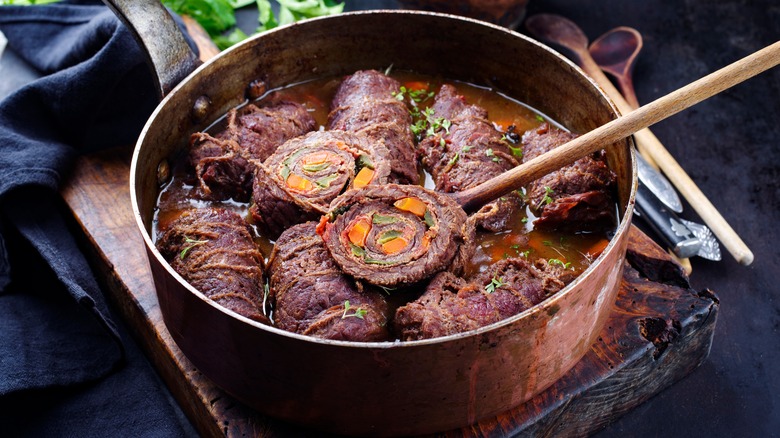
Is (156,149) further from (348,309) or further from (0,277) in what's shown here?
(348,309)

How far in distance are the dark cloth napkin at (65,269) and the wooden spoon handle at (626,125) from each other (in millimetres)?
1687

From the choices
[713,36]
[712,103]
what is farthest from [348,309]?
[713,36]

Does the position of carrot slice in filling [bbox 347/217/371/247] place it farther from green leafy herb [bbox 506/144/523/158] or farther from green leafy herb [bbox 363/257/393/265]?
green leafy herb [bbox 506/144/523/158]

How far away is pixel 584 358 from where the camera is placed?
9.96 feet

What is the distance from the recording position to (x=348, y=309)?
2676 mm

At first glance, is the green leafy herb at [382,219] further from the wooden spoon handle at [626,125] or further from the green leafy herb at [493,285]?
the green leafy herb at [493,285]

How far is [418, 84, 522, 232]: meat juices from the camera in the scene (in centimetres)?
321

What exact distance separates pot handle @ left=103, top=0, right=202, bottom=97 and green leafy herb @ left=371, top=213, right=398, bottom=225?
1.16 metres

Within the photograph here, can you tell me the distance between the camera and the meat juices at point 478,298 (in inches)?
102

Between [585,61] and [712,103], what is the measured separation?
2.87 feet

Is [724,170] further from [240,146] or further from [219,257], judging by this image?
[219,257]

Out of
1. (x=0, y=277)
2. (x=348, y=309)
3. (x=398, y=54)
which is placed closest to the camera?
(x=348, y=309)

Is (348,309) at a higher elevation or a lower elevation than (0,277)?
higher

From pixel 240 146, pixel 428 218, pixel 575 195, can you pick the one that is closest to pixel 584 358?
pixel 575 195
